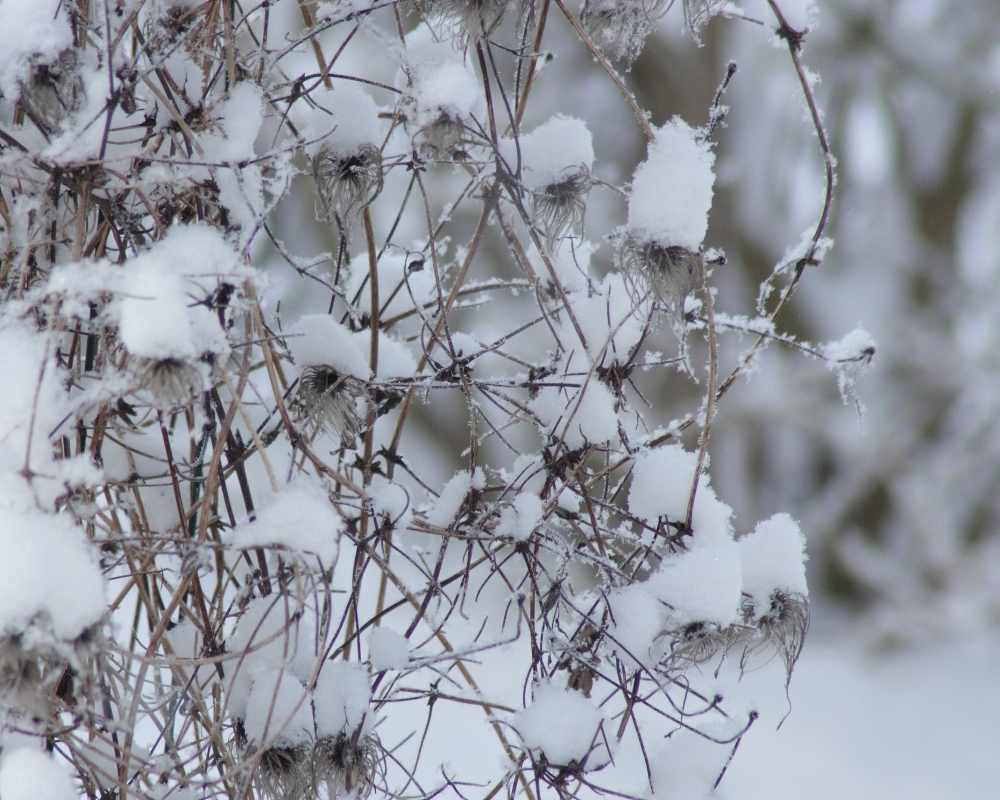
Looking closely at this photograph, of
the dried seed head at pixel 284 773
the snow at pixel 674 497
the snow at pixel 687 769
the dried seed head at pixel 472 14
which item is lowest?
the dried seed head at pixel 284 773

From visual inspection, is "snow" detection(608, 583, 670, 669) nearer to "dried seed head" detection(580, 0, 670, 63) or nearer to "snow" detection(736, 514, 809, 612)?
"snow" detection(736, 514, 809, 612)

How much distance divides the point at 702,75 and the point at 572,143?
2486 millimetres

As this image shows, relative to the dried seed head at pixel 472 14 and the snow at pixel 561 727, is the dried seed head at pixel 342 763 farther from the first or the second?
the dried seed head at pixel 472 14

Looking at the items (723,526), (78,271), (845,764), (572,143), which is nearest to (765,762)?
(845,764)

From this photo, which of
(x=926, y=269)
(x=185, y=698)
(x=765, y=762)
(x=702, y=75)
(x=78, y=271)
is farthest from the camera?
(x=926, y=269)

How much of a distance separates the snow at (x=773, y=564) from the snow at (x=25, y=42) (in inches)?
16.5

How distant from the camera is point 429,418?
10.2 ft

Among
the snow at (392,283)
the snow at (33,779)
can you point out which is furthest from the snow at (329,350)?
the snow at (33,779)

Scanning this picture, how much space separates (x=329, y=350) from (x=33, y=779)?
0.77ft

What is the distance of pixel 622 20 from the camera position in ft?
1.36

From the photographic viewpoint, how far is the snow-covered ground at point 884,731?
165 cm

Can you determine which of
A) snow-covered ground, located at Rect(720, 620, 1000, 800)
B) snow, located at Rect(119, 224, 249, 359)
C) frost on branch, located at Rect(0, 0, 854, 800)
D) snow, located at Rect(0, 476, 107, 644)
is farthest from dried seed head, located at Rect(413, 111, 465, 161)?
snow-covered ground, located at Rect(720, 620, 1000, 800)

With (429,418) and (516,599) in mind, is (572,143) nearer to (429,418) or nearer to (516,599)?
(516,599)

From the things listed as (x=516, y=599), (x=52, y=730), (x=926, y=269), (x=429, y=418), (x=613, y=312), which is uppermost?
(x=926, y=269)
